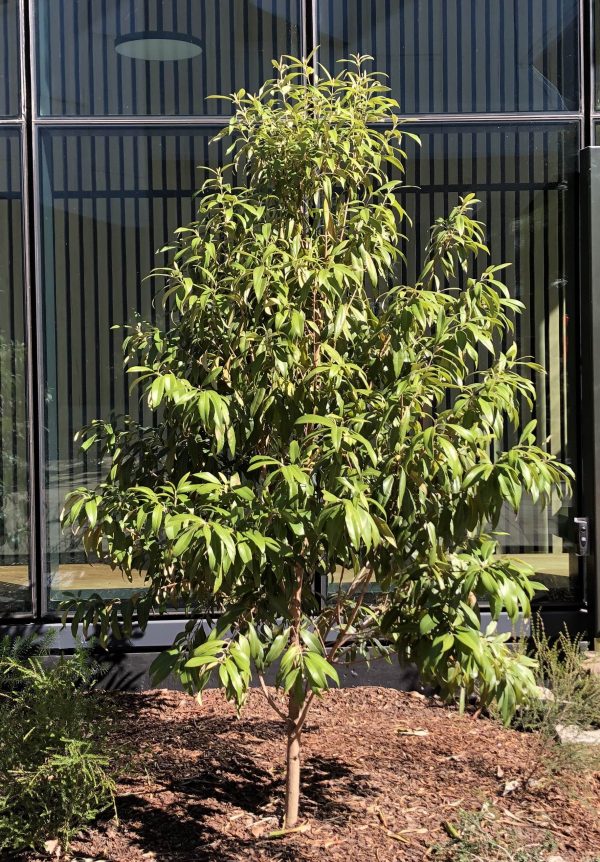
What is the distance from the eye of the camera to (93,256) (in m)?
5.71

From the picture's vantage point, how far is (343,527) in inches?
119

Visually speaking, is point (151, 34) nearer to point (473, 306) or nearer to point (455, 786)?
point (473, 306)

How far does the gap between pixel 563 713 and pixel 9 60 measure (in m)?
4.58

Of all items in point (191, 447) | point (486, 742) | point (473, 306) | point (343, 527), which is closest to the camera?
point (343, 527)

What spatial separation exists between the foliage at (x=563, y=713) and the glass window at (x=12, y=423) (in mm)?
2868

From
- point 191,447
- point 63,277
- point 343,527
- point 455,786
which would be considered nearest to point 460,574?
point 343,527

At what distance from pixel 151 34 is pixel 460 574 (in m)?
3.84

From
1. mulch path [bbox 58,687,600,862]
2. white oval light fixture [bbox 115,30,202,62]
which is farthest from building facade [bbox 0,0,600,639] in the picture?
mulch path [bbox 58,687,600,862]

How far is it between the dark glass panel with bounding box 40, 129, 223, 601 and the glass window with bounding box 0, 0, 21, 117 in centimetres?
26

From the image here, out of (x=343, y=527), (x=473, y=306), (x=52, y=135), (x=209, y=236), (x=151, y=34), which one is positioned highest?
(x=151, y=34)

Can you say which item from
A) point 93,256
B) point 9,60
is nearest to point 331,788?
point 93,256

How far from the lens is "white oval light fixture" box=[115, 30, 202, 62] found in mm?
5672

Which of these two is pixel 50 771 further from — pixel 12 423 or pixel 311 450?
pixel 12 423

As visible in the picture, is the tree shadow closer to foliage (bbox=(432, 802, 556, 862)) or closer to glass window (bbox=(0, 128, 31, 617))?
foliage (bbox=(432, 802, 556, 862))
